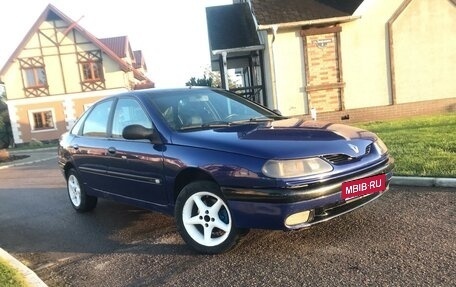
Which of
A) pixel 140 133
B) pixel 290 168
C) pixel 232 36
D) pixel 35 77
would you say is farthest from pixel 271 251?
pixel 35 77

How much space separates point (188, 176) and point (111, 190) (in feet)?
5.08

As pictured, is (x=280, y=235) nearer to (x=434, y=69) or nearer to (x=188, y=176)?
(x=188, y=176)

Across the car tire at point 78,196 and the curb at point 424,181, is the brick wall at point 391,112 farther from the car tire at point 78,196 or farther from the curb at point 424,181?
the car tire at point 78,196

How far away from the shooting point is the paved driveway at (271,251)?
3627 mm

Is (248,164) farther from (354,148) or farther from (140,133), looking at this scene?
(140,133)

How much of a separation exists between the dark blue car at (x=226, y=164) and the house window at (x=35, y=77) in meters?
31.9

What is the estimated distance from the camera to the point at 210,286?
366 cm

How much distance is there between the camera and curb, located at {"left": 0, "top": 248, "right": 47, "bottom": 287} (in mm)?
3970

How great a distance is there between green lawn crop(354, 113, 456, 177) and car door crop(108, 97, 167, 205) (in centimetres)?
365

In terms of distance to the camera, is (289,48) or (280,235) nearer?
(280,235)

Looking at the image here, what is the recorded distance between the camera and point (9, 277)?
4.11m

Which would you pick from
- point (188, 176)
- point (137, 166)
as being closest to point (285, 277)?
point (188, 176)

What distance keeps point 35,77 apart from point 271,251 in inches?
1361

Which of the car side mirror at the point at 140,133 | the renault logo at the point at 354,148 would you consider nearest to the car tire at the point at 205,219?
the car side mirror at the point at 140,133
